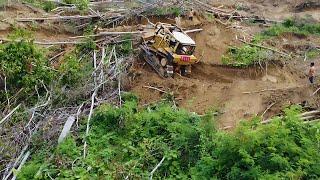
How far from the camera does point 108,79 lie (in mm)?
14367

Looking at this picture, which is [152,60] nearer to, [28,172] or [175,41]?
[175,41]

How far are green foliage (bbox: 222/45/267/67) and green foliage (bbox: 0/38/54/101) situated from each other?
5381mm

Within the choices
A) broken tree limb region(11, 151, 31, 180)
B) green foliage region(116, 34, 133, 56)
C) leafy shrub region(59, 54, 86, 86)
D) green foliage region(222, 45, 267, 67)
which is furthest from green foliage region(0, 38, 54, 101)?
green foliage region(222, 45, 267, 67)

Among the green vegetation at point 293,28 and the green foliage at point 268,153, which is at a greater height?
the green vegetation at point 293,28

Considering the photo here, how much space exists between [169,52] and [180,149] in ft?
12.0

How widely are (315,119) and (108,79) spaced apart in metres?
5.27

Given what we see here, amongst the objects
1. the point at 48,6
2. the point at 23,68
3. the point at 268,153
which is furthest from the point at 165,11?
the point at 268,153

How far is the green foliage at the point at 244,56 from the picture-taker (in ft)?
53.1

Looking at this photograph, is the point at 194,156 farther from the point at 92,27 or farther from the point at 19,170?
the point at 92,27

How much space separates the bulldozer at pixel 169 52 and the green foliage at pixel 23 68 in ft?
9.34

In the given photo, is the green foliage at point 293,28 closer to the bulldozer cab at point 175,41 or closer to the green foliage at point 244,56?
the green foliage at point 244,56

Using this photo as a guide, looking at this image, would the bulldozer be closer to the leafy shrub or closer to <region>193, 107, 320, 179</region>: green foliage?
the leafy shrub

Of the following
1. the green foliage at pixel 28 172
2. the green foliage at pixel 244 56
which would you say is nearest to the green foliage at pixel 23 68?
the green foliage at pixel 28 172

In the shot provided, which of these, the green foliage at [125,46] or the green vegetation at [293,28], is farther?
the green vegetation at [293,28]
